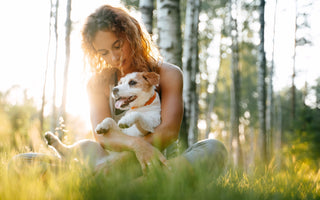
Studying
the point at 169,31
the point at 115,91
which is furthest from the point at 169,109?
the point at 169,31

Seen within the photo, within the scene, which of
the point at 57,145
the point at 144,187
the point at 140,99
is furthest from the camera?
the point at 140,99

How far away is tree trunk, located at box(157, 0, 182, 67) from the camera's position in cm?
528

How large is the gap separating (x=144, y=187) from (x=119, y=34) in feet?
5.15

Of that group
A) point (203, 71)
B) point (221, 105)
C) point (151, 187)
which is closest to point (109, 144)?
point (151, 187)

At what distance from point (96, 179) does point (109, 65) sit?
1.43 metres

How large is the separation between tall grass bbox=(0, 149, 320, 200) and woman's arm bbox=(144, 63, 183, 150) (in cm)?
48

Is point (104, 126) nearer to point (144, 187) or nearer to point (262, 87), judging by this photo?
point (144, 187)

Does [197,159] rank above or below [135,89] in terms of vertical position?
below

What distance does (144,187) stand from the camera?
2.02 metres

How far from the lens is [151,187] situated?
200 centimetres

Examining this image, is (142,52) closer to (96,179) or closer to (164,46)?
(96,179)

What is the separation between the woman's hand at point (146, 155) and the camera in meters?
2.46

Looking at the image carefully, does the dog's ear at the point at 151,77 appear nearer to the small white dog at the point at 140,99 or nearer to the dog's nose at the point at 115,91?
the small white dog at the point at 140,99

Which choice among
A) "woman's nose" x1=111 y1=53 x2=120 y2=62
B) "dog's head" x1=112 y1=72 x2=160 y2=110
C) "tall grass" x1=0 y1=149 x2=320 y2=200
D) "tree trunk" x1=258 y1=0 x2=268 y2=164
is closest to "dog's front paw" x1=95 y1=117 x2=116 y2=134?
"dog's head" x1=112 y1=72 x2=160 y2=110
